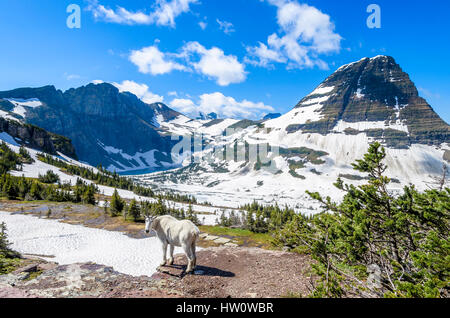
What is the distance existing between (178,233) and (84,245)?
1763 cm

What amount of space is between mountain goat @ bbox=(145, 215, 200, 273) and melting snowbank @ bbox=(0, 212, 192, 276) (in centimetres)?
470

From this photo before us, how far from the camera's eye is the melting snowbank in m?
18.2

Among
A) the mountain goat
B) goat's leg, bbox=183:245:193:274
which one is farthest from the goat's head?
goat's leg, bbox=183:245:193:274

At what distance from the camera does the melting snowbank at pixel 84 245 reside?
59.8 ft

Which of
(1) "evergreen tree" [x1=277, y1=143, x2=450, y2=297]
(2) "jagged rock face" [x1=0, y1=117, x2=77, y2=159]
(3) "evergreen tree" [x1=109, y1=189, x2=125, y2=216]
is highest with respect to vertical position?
(2) "jagged rock face" [x1=0, y1=117, x2=77, y2=159]

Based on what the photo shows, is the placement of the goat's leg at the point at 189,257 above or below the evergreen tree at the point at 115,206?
above

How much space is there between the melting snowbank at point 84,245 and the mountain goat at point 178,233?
15.4ft

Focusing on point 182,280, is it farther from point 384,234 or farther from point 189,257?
point 384,234

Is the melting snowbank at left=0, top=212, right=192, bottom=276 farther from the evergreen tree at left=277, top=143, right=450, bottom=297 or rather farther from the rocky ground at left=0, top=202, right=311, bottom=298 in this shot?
the evergreen tree at left=277, top=143, right=450, bottom=297

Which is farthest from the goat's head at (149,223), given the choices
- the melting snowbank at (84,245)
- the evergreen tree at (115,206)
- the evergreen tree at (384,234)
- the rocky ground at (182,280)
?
the evergreen tree at (115,206)

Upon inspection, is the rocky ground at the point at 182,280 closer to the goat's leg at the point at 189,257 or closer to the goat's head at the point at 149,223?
the goat's leg at the point at 189,257
